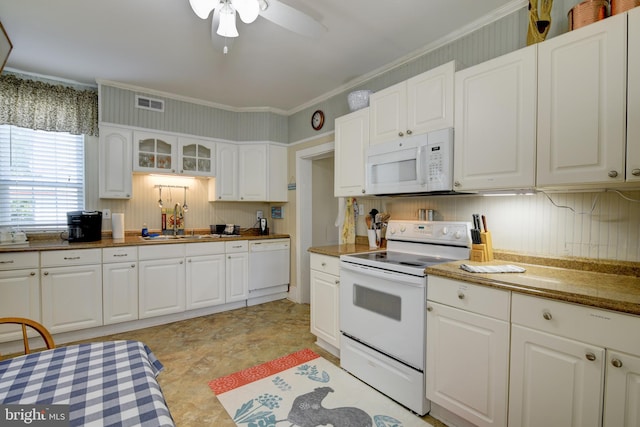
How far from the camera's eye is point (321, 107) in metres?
3.73

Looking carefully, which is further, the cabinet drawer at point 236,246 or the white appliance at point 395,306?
the cabinet drawer at point 236,246

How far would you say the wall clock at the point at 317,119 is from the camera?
12.1 feet

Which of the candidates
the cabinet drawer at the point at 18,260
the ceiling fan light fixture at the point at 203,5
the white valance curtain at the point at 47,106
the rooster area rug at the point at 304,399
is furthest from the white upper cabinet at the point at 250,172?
the ceiling fan light fixture at the point at 203,5

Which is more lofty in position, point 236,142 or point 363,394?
point 236,142

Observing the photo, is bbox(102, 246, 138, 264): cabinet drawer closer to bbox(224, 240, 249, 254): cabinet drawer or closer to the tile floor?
the tile floor

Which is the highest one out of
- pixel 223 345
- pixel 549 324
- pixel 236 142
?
pixel 236 142

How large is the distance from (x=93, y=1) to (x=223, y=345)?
2.82 m

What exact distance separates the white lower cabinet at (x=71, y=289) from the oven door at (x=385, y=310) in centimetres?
236

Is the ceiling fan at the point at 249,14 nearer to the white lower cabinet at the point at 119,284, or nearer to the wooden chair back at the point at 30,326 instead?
the wooden chair back at the point at 30,326

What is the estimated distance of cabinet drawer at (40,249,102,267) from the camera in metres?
2.68

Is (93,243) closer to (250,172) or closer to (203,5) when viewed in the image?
(250,172)

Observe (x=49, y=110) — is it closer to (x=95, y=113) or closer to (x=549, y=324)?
(x=95, y=113)

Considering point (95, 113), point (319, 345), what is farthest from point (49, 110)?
point (319, 345)

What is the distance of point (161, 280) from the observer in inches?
128
